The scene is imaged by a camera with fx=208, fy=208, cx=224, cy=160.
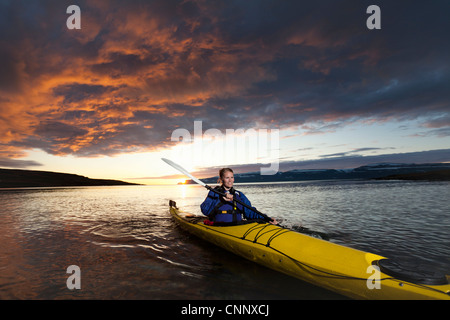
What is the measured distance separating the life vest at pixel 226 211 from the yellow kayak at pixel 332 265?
0.52 meters

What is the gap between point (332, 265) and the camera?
3.78 m

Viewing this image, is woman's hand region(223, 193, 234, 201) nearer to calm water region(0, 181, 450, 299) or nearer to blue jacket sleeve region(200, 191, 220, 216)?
blue jacket sleeve region(200, 191, 220, 216)

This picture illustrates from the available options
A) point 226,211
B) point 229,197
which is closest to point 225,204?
point 226,211

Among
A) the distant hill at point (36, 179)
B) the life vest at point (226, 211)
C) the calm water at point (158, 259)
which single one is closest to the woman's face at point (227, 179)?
the life vest at point (226, 211)

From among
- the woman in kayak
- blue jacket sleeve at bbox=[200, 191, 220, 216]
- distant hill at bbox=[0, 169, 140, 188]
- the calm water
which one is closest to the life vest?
the woman in kayak

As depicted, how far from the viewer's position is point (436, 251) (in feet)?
19.6

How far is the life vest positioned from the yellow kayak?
0.52 m

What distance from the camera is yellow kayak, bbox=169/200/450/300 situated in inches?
122

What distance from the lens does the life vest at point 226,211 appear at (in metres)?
6.31
